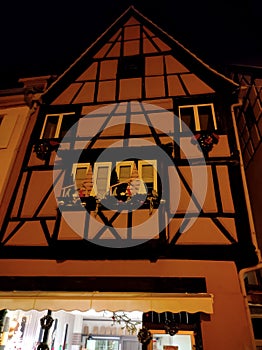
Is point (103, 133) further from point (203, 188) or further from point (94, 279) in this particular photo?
point (94, 279)

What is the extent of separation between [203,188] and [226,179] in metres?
0.52

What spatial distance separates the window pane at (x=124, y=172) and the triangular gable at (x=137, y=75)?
7.17 ft

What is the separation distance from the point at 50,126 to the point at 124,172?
2.66 meters

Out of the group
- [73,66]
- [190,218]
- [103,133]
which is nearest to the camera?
[190,218]

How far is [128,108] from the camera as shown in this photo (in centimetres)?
722

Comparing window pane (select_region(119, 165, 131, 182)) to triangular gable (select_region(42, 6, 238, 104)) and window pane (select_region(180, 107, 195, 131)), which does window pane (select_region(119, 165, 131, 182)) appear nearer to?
window pane (select_region(180, 107, 195, 131))

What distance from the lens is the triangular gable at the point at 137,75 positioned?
7.42 metres

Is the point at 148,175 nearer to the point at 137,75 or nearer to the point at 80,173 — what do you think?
the point at 80,173

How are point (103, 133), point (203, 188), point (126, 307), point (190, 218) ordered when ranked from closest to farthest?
point (126, 307) < point (190, 218) < point (203, 188) < point (103, 133)

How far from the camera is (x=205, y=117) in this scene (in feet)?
23.0

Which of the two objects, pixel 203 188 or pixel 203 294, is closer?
pixel 203 294

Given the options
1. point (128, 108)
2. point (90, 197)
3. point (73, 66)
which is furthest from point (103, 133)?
point (73, 66)

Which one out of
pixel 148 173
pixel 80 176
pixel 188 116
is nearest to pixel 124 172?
pixel 148 173

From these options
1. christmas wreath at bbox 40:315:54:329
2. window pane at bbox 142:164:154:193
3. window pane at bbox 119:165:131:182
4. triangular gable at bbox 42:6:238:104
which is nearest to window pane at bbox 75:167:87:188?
window pane at bbox 119:165:131:182
